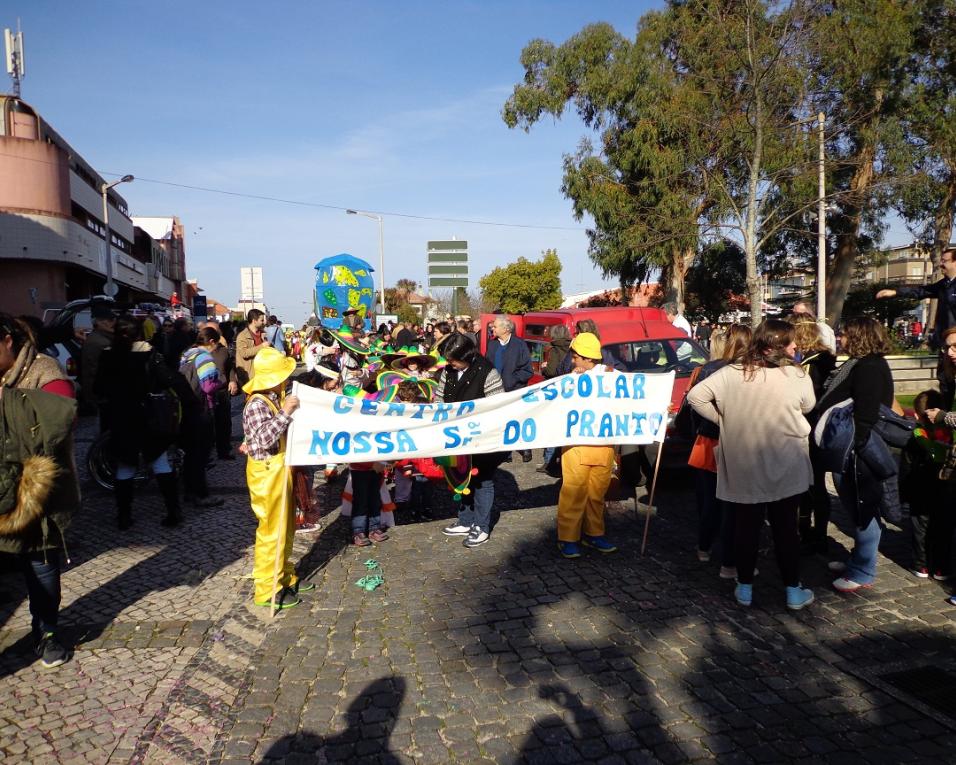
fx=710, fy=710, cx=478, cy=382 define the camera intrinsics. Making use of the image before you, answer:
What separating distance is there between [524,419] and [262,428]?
6.73ft

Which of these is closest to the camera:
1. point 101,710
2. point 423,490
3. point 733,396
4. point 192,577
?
point 101,710

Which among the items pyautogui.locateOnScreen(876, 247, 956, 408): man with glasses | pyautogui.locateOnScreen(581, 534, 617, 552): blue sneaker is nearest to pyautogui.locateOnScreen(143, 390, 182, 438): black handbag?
pyautogui.locateOnScreen(581, 534, 617, 552): blue sneaker

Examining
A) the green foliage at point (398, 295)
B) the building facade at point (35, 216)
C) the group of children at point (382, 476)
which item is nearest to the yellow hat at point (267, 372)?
the group of children at point (382, 476)

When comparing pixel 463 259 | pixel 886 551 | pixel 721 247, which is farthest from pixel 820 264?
pixel 886 551

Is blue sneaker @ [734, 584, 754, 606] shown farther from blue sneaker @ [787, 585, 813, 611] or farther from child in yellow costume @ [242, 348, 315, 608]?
child in yellow costume @ [242, 348, 315, 608]

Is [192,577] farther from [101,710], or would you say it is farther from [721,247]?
[721,247]

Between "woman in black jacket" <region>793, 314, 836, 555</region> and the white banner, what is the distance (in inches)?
41.9

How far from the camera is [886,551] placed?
580 centimetres

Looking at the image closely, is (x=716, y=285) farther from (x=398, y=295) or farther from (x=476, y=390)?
(x=398, y=295)

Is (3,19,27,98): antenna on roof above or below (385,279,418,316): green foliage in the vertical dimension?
above

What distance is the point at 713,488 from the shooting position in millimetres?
5500

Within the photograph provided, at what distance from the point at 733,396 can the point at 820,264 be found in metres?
21.6

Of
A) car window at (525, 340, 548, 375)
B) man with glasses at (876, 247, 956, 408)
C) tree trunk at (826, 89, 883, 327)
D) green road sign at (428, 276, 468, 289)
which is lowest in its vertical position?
car window at (525, 340, 548, 375)

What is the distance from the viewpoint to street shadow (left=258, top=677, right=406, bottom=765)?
3.28 meters
